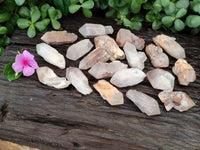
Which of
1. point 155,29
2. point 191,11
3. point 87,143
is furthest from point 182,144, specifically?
point 191,11

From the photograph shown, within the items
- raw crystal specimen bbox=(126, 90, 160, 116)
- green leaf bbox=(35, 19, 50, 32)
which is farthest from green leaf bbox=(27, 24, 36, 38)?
raw crystal specimen bbox=(126, 90, 160, 116)

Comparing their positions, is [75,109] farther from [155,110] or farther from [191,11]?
[191,11]

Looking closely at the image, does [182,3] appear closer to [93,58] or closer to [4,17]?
[93,58]

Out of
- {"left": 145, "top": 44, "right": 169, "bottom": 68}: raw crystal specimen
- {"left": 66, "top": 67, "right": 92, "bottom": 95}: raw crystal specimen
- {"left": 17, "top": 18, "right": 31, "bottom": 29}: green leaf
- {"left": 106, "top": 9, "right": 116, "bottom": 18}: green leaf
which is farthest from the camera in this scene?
{"left": 106, "top": 9, "right": 116, "bottom": 18}: green leaf

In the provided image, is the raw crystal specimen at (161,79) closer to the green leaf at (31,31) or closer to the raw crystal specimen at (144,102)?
the raw crystal specimen at (144,102)

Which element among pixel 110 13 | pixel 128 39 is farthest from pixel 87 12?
pixel 128 39

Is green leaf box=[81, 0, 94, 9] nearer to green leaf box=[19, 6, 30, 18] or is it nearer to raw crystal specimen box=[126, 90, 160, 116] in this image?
green leaf box=[19, 6, 30, 18]
